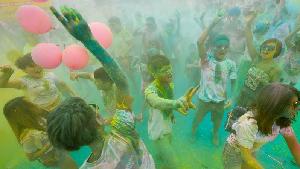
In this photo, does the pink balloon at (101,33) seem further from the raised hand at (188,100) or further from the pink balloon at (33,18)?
the raised hand at (188,100)

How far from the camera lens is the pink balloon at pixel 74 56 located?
6.82ft

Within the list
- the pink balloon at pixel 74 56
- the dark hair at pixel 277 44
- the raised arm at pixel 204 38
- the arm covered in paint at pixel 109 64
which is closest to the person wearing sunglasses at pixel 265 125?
the dark hair at pixel 277 44

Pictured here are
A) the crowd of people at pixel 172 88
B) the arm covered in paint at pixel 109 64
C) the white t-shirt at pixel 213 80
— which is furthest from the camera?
the white t-shirt at pixel 213 80

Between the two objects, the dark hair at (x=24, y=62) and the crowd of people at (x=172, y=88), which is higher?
the dark hair at (x=24, y=62)

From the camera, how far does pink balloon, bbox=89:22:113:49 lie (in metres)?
2.07

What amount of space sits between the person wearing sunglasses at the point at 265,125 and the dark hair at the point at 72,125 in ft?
2.64

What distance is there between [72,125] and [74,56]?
40cm

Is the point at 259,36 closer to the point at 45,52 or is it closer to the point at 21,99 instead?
the point at 45,52

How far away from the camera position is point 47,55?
2082 mm

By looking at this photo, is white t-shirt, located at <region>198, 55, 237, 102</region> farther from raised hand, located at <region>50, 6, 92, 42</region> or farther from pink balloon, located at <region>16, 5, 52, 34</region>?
pink balloon, located at <region>16, 5, 52, 34</region>

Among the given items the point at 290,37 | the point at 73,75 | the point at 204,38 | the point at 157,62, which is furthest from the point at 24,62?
the point at 290,37

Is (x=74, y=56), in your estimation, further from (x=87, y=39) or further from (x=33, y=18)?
(x=33, y=18)

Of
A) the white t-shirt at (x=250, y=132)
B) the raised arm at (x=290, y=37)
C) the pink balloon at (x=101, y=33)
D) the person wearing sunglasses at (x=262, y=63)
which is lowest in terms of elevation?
the white t-shirt at (x=250, y=132)

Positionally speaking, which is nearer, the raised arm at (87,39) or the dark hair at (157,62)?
the raised arm at (87,39)
